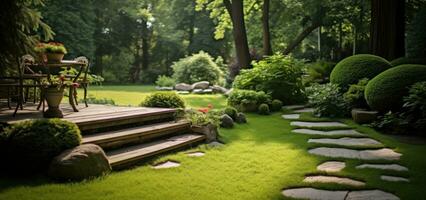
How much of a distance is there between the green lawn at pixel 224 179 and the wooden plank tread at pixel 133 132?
0.54m

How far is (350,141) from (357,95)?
2286 mm

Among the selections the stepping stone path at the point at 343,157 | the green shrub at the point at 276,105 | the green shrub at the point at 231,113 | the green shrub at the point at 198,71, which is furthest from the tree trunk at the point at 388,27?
the green shrub at the point at 198,71

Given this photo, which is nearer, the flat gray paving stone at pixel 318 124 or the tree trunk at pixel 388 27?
the flat gray paving stone at pixel 318 124

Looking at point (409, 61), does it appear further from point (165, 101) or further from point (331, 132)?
point (165, 101)

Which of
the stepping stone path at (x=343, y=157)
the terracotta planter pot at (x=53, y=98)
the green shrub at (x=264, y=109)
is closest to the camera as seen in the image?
the stepping stone path at (x=343, y=157)

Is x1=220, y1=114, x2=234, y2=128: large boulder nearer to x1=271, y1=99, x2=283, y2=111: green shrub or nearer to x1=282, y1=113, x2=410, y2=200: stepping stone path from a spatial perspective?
x1=282, y1=113, x2=410, y2=200: stepping stone path

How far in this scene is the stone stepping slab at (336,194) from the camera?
3.27m

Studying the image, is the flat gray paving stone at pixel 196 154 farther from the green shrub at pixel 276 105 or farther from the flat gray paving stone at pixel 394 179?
the green shrub at pixel 276 105

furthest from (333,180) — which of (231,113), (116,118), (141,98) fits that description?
(141,98)

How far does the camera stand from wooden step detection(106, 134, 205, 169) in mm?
4207

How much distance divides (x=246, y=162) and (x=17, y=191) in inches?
100

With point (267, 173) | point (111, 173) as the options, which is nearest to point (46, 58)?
point (111, 173)

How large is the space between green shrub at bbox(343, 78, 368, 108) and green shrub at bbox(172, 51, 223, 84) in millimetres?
10683

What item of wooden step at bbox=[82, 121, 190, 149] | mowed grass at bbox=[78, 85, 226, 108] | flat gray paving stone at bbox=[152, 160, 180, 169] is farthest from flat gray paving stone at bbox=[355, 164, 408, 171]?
mowed grass at bbox=[78, 85, 226, 108]
